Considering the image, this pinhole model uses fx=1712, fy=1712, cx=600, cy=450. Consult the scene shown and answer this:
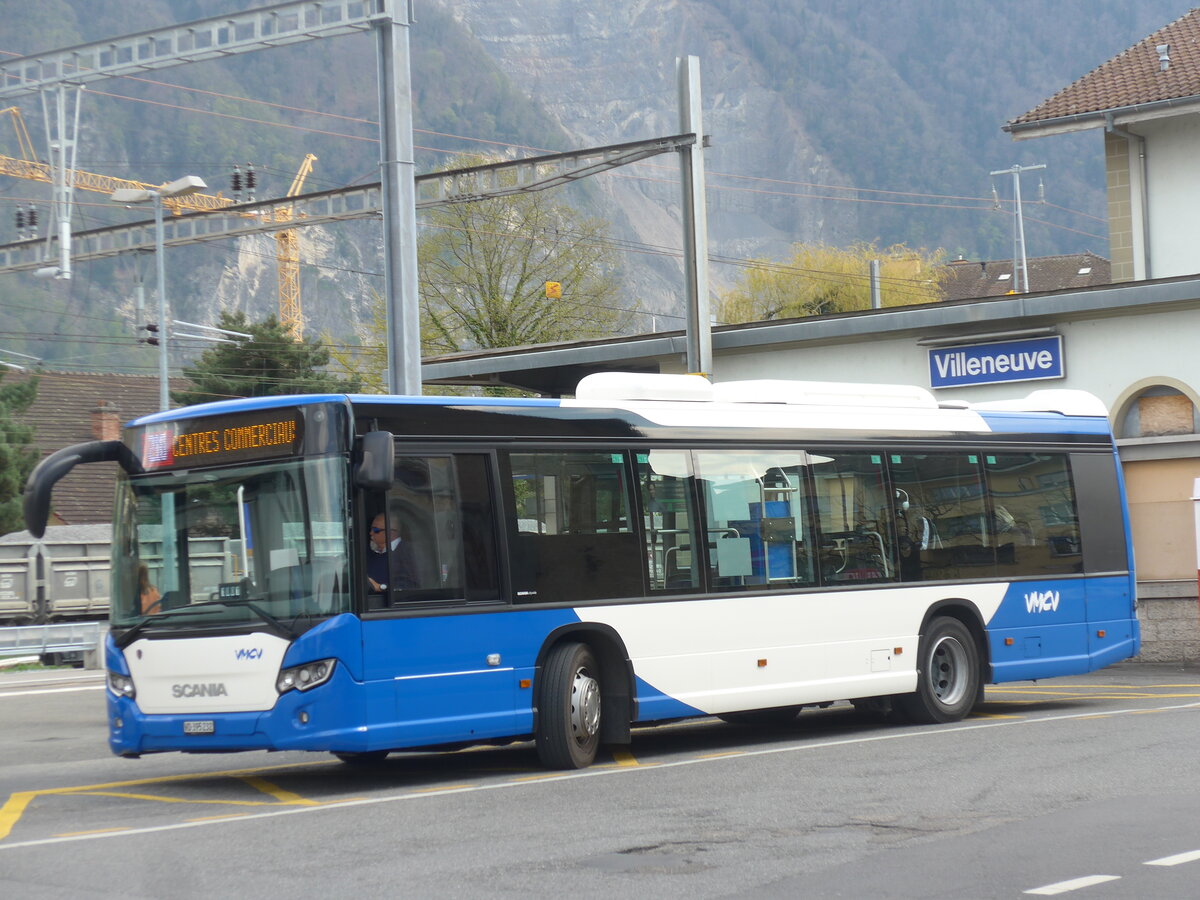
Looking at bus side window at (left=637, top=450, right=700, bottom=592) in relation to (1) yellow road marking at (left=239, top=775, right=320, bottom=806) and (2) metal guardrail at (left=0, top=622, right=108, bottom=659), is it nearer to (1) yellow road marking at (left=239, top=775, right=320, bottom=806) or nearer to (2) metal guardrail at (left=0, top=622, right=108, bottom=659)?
(1) yellow road marking at (left=239, top=775, right=320, bottom=806)

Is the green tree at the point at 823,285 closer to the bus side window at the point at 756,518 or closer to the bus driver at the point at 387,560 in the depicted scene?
the bus side window at the point at 756,518

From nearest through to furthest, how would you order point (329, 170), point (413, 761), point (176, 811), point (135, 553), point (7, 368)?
point (176, 811) < point (135, 553) < point (413, 761) < point (7, 368) < point (329, 170)

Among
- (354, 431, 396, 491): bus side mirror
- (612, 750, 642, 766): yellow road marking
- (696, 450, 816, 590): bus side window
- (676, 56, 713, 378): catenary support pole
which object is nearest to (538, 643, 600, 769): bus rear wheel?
(612, 750, 642, 766): yellow road marking

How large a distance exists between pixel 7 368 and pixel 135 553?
39.2m

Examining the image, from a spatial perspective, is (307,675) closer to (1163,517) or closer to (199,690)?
(199,690)

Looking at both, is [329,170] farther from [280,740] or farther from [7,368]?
[280,740]

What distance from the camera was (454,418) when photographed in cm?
1164

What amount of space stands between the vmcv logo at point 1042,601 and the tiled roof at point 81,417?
4344 centimetres

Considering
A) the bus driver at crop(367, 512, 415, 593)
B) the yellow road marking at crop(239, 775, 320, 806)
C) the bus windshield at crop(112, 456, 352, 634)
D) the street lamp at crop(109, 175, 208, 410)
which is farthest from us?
the street lamp at crop(109, 175, 208, 410)

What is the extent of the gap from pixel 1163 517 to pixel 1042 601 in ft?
21.4

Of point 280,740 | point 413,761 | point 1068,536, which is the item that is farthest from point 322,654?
point 1068,536

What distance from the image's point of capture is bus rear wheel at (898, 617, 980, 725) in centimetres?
1488

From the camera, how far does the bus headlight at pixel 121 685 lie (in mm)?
11188

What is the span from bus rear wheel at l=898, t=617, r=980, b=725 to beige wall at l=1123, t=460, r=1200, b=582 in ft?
23.5
